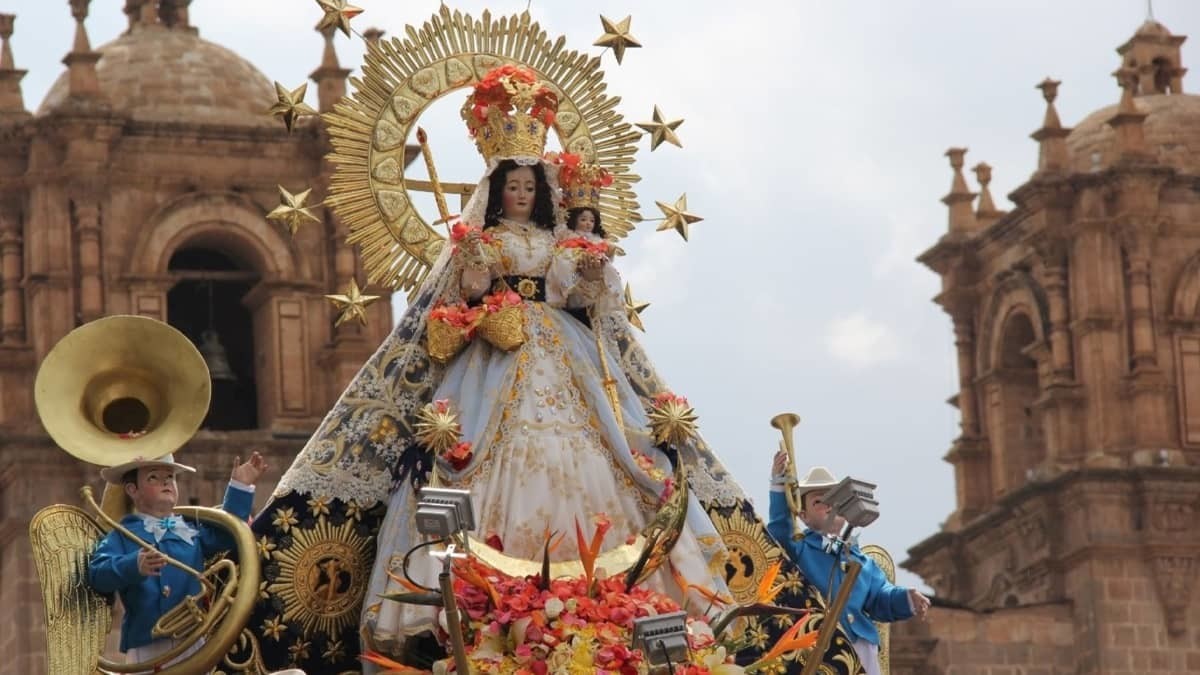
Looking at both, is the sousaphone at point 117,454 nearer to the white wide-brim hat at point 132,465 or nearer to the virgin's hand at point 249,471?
the white wide-brim hat at point 132,465

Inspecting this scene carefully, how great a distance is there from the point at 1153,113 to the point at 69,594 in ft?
A: 137

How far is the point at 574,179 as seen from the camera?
66.1ft

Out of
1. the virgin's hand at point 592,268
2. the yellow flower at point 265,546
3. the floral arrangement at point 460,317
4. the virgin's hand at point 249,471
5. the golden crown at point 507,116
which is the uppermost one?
the golden crown at point 507,116

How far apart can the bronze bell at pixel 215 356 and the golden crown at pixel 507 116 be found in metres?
30.2

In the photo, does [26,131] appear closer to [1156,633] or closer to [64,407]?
[1156,633]

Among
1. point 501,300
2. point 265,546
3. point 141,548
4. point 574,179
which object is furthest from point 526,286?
point 141,548

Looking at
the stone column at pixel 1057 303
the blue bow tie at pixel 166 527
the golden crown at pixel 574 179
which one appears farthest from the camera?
the stone column at pixel 1057 303

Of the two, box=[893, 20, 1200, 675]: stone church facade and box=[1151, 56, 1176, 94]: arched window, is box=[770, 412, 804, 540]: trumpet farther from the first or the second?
box=[1151, 56, 1176, 94]: arched window

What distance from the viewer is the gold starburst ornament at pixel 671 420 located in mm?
19844

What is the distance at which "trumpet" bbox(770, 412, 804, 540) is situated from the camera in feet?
66.3

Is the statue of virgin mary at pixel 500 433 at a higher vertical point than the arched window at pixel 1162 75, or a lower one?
lower

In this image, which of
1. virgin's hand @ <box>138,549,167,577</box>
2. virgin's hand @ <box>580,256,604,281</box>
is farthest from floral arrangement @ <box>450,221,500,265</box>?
virgin's hand @ <box>138,549,167,577</box>

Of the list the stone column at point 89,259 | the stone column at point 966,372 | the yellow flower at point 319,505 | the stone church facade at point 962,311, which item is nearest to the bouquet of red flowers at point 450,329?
the yellow flower at point 319,505

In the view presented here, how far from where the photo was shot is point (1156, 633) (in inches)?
2255
